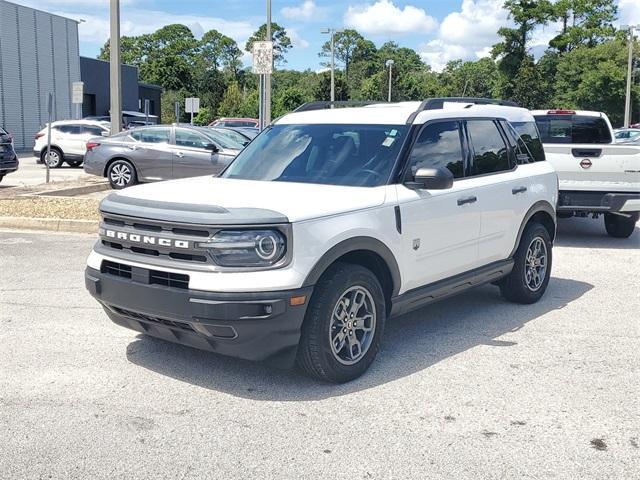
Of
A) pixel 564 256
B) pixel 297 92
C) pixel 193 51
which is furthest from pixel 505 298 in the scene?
pixel 193 51

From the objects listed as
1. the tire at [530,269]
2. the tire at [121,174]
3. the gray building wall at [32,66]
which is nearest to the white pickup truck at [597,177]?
the tire at [530,269]

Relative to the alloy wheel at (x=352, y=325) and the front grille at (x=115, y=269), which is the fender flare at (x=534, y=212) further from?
the front grille at (x=115, y=269)

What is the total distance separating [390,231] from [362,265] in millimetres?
301

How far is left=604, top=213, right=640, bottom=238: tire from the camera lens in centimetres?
1111

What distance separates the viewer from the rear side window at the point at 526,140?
6.82 m

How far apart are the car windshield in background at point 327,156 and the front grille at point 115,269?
141 centimetres

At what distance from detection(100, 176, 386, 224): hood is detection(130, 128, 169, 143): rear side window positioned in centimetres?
1078

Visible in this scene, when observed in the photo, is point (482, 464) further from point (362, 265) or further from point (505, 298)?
point (505, 298)

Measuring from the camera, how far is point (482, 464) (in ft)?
12.0

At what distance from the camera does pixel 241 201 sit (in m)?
4.58

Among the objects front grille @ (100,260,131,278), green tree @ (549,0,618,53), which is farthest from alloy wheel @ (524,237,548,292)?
green tree @ (549,0,618,53)

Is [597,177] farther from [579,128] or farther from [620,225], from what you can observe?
[620,225]

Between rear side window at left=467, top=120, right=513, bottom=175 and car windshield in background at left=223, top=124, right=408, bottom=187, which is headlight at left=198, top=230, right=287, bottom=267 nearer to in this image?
car windshield in background at left=223, top=124, right=408, bottom=187

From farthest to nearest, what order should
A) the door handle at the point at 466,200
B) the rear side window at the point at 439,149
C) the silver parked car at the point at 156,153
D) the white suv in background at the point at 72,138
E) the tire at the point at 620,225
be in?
the white suv in background at the point at 72,138, the silver parked car at the point at 156,153, the tire at the point at 620,225, the door handle at the point at 466,200, the rear side window at the point at 439,149
